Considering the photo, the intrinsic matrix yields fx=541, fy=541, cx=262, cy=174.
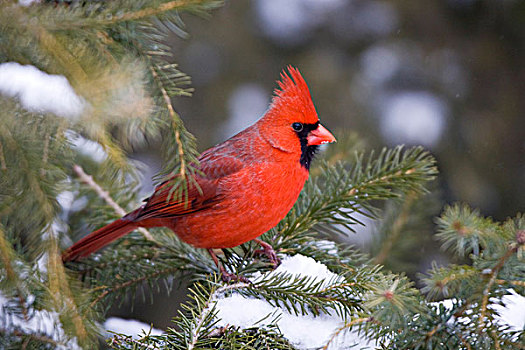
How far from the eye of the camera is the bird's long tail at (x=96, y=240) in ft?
6.84

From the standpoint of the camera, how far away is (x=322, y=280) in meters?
1.59

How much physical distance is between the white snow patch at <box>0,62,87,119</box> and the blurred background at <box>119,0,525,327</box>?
264 cm

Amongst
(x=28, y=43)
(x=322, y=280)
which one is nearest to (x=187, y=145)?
(x=28, y=43)

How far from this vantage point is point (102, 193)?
2.37 metres

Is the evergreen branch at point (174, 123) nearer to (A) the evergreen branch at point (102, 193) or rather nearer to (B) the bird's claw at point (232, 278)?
(B) the bird's claw at point (232, 278)

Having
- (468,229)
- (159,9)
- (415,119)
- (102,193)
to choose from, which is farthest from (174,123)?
(415,119)

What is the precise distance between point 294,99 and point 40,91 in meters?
1.10

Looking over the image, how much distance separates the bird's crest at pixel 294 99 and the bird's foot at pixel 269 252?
505 mm

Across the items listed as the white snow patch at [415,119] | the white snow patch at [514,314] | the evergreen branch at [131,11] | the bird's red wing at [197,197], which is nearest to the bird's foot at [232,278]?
the bird's red wing at [197,197]

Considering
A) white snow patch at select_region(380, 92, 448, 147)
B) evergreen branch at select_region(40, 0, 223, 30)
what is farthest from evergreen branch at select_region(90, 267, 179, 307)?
white snow patch at select_region(380, 92, 448, 147)

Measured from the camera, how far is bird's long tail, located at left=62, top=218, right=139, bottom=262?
6.84 feet

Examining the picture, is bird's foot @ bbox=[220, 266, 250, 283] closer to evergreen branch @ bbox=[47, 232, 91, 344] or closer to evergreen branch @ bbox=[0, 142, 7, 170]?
evergreen branch @ bbox=[47, 232, 91, 344]

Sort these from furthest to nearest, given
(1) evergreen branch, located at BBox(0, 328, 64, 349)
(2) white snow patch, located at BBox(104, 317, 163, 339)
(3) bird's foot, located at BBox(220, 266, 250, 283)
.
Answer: (2) white snow patch, located at BBox(104, 317, 163, 339), (3) bird's foot, located at BBox(220, 266, 250, 283), (1) evergreen branch, located at BBox(0, 328, 64, 349)

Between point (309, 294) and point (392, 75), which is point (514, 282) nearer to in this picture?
point (309, 294)
